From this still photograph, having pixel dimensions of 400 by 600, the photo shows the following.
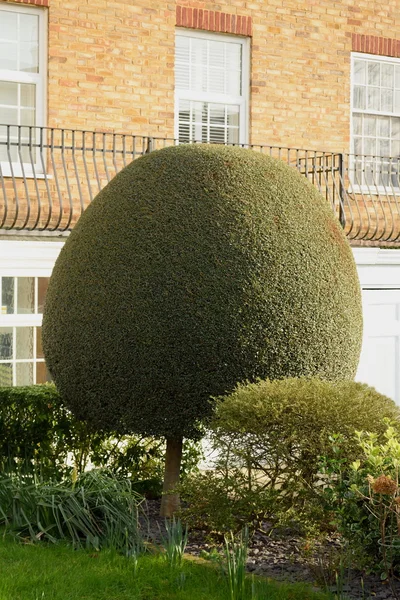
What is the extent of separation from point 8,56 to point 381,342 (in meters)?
5.55

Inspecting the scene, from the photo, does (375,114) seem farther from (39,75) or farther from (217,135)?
(39,75)

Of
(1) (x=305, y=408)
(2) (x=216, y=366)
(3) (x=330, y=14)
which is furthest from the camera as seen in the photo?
(3) (x=330, y=14)

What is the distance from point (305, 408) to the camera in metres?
6.18

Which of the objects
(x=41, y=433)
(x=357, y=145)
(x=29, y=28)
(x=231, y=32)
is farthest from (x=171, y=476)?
(x=357, y=145)

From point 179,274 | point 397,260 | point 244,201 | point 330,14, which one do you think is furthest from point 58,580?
point 330,14

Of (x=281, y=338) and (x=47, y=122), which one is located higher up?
(x=47, y=122)

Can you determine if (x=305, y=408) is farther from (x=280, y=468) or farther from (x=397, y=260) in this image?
(x=397, y=260)

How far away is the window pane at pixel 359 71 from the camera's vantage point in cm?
1552

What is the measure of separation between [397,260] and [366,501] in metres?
6.89

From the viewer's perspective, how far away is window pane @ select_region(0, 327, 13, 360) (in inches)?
424

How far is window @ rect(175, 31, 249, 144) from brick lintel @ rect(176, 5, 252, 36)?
0.65ft

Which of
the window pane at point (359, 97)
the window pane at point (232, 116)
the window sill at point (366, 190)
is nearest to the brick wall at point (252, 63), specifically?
the window pane at point (232, 116)

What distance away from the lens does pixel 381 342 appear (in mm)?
12250

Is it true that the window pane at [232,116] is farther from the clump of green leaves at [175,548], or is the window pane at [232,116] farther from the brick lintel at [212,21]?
the clump of green leaves at [175,548]
